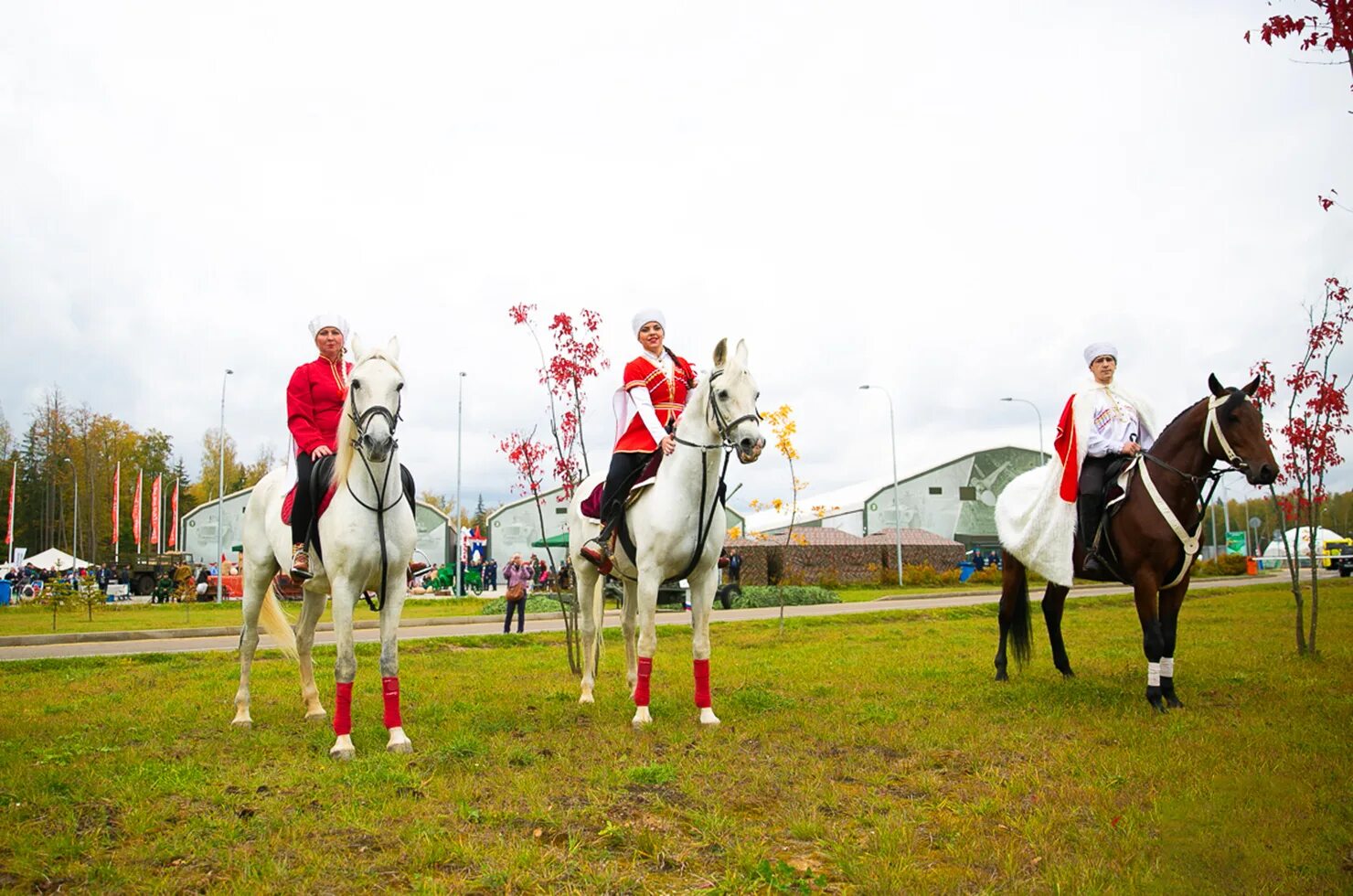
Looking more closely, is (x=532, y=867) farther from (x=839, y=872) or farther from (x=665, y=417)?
(x=665, y=417)

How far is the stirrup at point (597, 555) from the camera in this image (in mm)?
8508

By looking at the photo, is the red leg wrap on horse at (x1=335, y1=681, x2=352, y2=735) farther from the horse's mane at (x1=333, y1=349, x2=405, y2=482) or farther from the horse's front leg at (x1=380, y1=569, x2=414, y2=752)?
the horse's mane at (x1=333, y1=349, x2=405, y2=482)

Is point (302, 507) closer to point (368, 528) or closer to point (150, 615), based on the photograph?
point (368, 528)

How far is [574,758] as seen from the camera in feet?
20.9

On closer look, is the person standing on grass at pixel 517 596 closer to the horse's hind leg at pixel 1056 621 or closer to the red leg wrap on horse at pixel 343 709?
the horse's hind leg at pixel 1056 621

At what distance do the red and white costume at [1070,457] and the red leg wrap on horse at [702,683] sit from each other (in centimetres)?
374

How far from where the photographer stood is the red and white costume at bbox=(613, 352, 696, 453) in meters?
8.38

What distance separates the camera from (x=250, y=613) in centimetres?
858

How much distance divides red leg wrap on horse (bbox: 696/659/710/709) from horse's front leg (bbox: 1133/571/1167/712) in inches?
149

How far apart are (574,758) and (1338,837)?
4.30 m

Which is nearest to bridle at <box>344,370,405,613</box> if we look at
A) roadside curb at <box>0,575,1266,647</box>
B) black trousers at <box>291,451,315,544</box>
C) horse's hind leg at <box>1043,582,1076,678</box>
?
black trousers at <box>291,451,315,544</box>

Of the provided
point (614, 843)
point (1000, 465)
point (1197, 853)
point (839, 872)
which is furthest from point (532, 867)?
point (1000, 465)

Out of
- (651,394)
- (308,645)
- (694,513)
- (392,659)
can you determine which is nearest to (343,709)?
(392,659)

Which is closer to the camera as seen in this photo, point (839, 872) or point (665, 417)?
point (839, 872)
